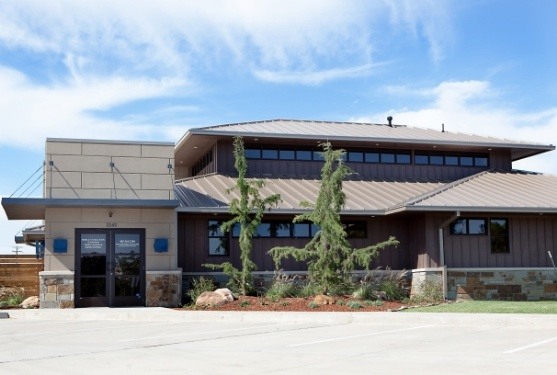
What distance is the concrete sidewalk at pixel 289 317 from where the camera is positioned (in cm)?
1692

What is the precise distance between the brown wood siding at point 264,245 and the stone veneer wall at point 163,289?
5.01 ft

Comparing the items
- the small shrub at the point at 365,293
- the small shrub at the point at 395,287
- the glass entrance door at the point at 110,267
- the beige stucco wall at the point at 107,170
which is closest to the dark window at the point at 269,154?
the beige stucco wall at the point at 107,170

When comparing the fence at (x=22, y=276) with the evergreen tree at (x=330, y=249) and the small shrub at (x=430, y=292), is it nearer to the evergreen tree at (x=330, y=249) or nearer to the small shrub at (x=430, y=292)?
the evergreen tree at (x=330, y=249)

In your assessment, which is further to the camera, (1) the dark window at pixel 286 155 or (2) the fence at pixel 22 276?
(1) the dark window at pixel 286 155

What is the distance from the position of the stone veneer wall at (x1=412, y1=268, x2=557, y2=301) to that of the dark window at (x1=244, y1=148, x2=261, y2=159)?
790 centimetres

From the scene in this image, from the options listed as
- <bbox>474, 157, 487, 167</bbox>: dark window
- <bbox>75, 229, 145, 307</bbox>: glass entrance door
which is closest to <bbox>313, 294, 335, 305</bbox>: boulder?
<bbox>75, 229, 145, 307</bbox>: glass entrance door

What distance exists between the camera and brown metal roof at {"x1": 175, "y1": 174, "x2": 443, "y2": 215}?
25234mm

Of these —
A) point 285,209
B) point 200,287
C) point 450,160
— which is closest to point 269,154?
point 285,209

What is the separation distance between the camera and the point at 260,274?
25484 millimetres

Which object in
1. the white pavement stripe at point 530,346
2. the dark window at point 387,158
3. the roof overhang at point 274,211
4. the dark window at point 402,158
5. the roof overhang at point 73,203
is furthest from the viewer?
the dark window at point 402,158

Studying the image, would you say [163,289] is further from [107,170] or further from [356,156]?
[356,156]

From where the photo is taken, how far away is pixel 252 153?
29.8 metres

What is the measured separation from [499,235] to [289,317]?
35.9ft

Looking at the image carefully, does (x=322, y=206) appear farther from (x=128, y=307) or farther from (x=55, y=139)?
(x=55, y=139)
